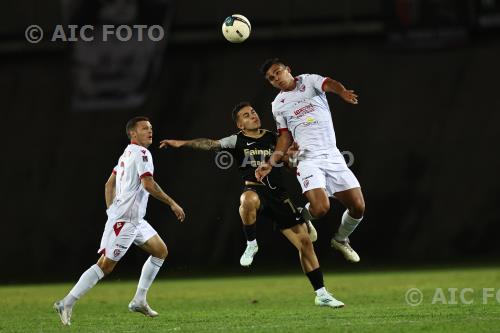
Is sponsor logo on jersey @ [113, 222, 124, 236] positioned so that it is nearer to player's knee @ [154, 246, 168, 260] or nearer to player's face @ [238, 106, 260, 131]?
player's knee @ [154, 246, 168, 260]

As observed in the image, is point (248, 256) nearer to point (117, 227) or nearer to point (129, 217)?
point (129, 217)

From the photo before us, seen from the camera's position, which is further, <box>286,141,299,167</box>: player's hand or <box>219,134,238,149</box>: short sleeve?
<box>219,134,238,149</box>: short sleeve

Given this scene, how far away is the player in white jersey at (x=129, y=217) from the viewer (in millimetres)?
10391

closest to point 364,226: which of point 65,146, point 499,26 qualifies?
point 499,26

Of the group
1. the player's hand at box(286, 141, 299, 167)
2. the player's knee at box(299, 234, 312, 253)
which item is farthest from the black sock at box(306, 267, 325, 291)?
the player's hand at box(286, 141, 299, 167)

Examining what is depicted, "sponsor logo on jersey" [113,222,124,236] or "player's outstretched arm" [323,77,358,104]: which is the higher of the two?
"player's outstretched arm" [323,77,358,104]

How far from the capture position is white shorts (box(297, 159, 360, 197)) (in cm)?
1112

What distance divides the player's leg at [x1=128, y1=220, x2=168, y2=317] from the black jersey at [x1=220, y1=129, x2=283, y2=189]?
4.57 feet

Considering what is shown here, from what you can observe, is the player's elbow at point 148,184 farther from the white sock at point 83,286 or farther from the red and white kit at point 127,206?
the white sock at point 83,286

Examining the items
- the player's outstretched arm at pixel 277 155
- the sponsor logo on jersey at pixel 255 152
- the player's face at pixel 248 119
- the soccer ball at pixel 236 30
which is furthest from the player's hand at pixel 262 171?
the soccer ball at pixel 236 30

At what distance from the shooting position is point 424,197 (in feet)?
71.8

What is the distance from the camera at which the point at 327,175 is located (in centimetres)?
1123

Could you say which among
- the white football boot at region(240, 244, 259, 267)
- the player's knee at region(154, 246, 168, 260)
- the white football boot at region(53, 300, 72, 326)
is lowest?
the white football boot at region(53, 300, 72, 326)

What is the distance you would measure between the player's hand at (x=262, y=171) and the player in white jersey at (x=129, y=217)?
1024mm
